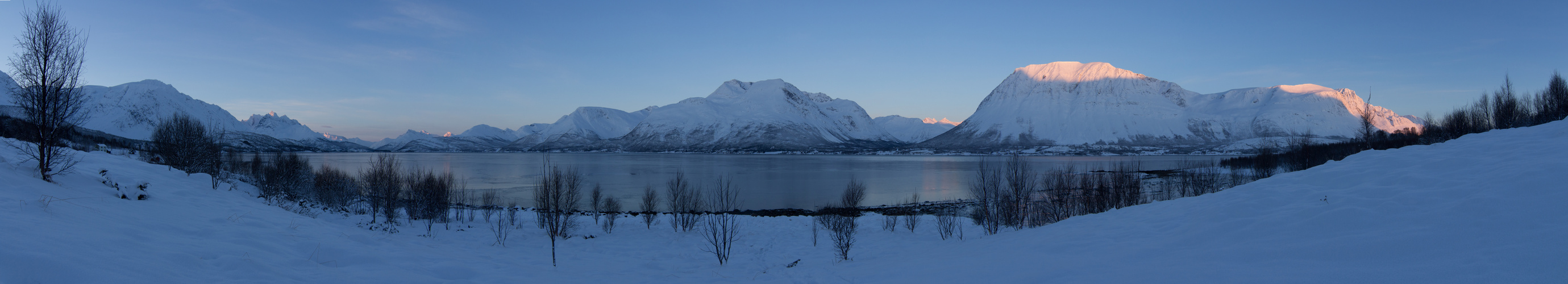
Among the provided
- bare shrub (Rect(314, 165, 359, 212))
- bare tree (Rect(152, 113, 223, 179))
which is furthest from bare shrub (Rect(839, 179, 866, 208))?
bare tree (Rect(152, 113, 223, 179))

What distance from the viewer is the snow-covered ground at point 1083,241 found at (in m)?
5.64

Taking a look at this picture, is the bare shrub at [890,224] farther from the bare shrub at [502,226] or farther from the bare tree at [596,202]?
the bare shrub at [502,226]

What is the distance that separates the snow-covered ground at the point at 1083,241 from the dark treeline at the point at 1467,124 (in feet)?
107

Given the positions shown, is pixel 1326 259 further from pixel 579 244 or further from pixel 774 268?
pixel 579 244

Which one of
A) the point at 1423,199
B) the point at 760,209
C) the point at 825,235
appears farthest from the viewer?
the point at 760,209

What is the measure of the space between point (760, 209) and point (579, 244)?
61.1 feet

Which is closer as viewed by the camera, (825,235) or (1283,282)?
(1283,282)

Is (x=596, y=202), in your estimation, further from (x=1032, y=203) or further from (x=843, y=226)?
(x=1032, y=203)

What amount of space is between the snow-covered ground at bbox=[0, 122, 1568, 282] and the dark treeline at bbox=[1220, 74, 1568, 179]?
32.6m

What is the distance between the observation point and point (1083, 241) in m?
10.5

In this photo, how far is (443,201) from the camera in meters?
26.2

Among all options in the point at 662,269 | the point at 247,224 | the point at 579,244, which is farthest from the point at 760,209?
the point at 247,224

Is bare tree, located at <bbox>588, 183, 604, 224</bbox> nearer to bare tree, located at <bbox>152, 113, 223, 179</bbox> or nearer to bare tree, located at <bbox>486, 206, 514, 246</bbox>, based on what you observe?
bare tree, located at <bbox>486, 206, 514, 246</bbox>

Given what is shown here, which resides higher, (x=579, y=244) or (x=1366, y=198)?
(x=1366, y=198)
